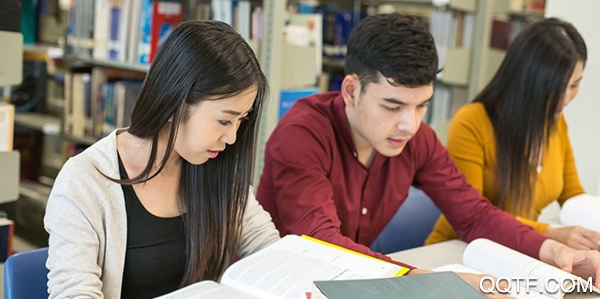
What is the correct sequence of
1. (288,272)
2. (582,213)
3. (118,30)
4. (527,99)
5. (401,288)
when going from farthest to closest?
1. (118,30)
2. (527,99)
3. (582,213)
4. (288,272)
5. (401,288)

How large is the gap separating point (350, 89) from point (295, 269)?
62cm

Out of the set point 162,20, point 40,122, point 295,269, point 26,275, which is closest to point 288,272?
point 295,269

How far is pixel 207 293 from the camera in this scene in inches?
46.5

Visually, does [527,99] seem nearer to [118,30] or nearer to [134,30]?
[134,30]

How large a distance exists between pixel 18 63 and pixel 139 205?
85 cm

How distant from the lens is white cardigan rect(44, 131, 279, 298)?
1185mm

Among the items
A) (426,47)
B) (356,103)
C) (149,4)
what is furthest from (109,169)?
(149,4)

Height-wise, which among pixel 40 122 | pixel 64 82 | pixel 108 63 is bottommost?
pixel 40 122

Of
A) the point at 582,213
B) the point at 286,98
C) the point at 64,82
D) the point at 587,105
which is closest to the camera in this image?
the point at 582,213

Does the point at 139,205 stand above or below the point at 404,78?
below

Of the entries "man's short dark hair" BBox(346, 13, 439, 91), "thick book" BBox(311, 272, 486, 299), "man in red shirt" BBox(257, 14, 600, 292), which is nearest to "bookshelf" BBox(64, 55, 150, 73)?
"man in red shirt" BBox(257, 14, 600, 292)

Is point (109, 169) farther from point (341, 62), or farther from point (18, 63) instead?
point (341, 62)

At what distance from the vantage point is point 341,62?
13.2 feet

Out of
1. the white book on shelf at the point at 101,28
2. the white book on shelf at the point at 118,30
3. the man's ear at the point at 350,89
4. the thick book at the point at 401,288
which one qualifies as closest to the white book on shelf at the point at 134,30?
the white book on shelf at the point at 118,30
